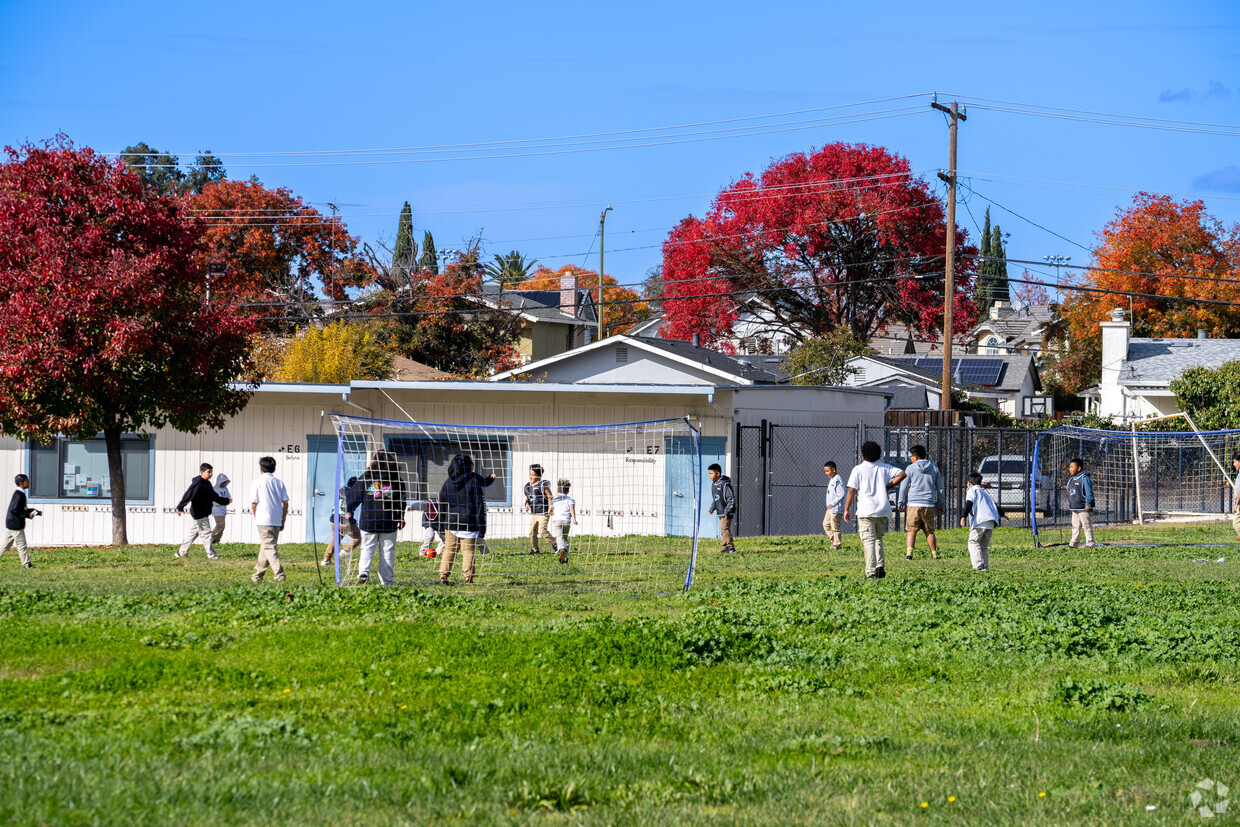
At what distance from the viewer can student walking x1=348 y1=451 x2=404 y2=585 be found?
516 inches

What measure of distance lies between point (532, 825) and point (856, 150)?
37612mm

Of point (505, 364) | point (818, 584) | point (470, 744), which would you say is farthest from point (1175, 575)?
point (505, 364)

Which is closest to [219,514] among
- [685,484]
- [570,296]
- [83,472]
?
[83,472]

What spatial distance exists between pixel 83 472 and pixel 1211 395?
102 feet

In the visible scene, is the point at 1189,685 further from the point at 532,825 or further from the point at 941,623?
the point at 532,825

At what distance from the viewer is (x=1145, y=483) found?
28109 mm

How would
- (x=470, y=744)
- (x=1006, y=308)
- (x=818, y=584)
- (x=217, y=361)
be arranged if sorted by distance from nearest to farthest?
(x=470, y=744), (x=818, y=584), (x=217, y=361), (x=1006, y=308)

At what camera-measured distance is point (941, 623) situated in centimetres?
1030

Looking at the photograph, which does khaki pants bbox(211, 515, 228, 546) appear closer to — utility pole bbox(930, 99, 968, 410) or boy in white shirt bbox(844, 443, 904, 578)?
boy in white shirt bbox(844, 443, 904, 578)

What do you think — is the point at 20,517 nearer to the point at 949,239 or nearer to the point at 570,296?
the point at 949,239

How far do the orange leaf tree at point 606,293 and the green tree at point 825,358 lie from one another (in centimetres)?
2300

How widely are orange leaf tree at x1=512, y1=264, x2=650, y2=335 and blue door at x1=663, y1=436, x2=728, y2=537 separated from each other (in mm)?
35743

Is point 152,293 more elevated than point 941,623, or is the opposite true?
point 152,293

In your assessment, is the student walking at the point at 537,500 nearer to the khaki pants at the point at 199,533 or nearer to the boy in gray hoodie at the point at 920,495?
the khaki pants at the point at 199,533
